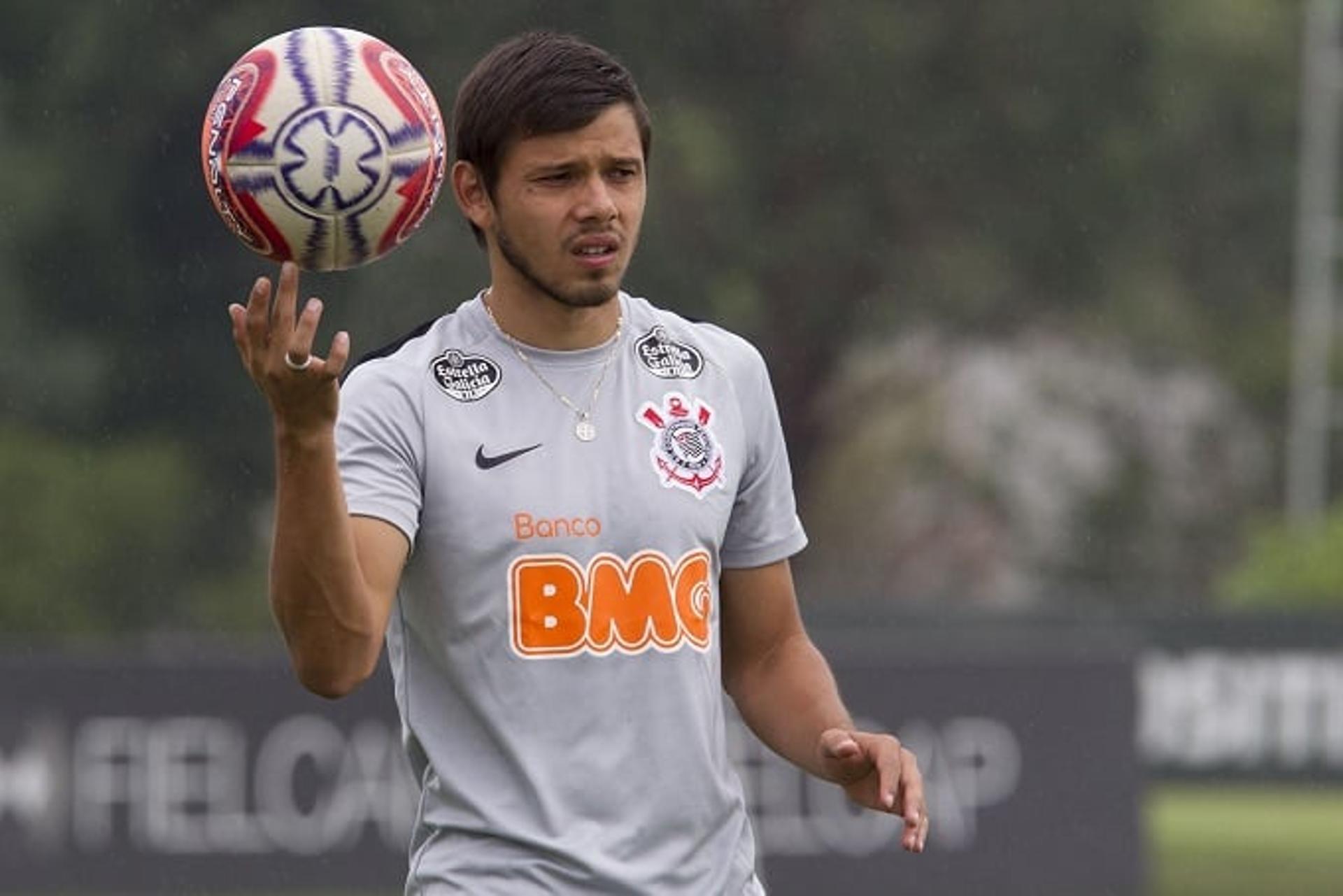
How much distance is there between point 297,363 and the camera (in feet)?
13.7

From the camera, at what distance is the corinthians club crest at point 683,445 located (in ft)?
15.6

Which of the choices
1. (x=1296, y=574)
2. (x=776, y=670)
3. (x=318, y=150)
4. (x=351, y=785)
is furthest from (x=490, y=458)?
(x=1296, y=574)

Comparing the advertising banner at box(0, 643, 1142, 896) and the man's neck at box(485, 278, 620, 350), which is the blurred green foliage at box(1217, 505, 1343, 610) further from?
the man's neck at box(485, 278, 620, 350)

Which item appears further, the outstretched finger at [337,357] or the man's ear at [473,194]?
the man's ear at [473,194]

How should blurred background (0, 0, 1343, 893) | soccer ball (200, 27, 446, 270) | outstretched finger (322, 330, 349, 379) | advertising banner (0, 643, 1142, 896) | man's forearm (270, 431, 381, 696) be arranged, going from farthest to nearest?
1. blurred background (0, 0, 1343, 893)
2. advertising banner (0, 643, 1142, 896)
3. soccer ball (200, 27, 446, 270)
4. man's forearm (270, 431, 381, 696)
5. outstretched finger (322, 330, 349, 379)

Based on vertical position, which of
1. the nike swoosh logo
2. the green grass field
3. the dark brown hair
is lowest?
the green grass field

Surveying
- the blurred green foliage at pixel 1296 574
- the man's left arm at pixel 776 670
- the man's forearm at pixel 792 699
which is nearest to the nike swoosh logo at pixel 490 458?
the man's left arm at pixel 776 670

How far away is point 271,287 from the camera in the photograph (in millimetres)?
4172

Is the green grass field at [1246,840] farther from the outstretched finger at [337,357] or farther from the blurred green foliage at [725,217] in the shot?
the outstretched finger at [337,357]

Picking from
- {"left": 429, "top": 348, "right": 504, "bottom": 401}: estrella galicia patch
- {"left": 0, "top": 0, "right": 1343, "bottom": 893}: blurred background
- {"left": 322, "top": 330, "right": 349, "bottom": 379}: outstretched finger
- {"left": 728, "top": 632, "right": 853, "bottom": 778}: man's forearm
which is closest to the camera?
{"left": 322, "top": 330, "right": 349, "bottom": 379}: outstretched finger

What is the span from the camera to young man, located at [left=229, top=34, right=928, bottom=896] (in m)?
4.64

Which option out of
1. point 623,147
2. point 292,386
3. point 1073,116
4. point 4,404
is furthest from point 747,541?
point 1073,116

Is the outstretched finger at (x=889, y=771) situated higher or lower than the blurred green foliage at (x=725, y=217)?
lower

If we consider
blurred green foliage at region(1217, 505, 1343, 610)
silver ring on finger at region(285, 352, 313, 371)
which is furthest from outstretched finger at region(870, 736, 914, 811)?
blurred green foliage at region(1217, 505, 1343, 610)
